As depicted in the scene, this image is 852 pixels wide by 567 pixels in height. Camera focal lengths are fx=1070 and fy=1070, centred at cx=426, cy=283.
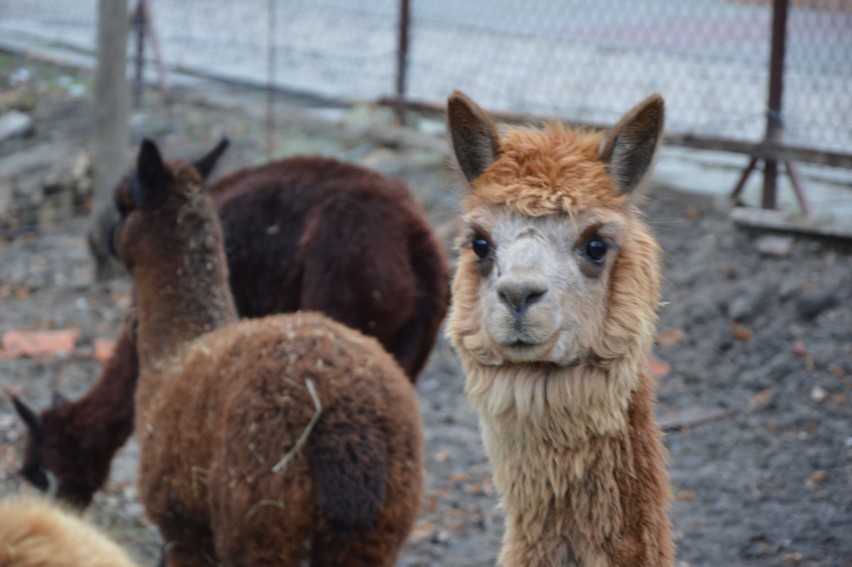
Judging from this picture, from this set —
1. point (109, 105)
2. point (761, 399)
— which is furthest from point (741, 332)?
point (109, 105)

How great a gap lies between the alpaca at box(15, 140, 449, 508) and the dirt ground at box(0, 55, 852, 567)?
588 mm

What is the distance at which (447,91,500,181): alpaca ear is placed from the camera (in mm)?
3270

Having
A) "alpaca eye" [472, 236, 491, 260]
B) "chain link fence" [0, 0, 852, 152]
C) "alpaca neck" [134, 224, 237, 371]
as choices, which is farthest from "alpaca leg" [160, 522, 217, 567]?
"chain link fence" [0, 0, 852, 152]

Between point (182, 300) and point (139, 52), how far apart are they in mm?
7536

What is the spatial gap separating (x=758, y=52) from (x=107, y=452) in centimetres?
588

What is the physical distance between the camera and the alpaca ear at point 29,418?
18.5 feet

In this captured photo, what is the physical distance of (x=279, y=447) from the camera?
4.02m

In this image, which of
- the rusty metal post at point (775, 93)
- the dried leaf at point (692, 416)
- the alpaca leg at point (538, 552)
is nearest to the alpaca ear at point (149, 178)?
the alpaca leg at point (538, 552)

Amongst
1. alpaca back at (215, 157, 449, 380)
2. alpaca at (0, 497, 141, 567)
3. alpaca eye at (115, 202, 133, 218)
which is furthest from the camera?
alpaca back at (215, 157, 449, 380)

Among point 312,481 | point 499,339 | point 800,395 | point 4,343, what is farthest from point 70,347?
point 499,339

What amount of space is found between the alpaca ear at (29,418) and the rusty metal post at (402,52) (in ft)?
18.4

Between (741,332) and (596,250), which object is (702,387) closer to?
(741,332)

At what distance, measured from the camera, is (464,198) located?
3340mm

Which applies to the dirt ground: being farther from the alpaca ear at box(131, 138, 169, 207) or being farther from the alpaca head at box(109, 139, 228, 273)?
the alpaca ear at box(131, 138, 169, 207)
